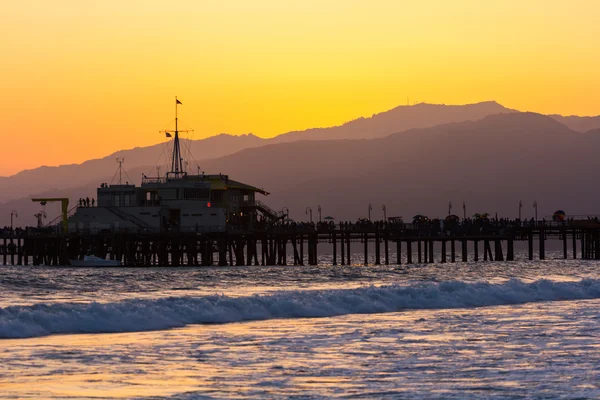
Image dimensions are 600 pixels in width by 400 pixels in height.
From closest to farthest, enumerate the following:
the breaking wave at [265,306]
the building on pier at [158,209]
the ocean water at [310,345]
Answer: the ocean water at [310,345], the breaking wave at [265,306], the building on pier at [158,209]

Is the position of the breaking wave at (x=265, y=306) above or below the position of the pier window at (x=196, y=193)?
below

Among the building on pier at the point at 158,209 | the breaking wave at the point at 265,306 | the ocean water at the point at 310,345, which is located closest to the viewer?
the ocean water at the point at 310,345

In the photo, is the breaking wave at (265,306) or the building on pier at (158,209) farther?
the building on pier at (158,209)

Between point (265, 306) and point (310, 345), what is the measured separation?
14188 millimetres

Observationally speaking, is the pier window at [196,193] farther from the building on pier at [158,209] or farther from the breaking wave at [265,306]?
the breaking wave at [265,306]

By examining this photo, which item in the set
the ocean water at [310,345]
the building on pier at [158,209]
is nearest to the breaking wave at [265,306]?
the ocean water at [310,345]

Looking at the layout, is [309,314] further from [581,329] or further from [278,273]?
[278,273]

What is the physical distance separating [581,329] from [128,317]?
1722 centimetres

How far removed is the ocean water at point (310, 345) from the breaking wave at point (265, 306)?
86mm

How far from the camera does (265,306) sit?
5059 cm

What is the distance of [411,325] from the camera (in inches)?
1737

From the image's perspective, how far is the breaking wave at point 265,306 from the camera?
138 ft

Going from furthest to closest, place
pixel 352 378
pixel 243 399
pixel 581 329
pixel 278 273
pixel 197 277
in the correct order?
pixel 278 273 < pixel 197 277 < pixel 581 329 < pixel 352 378 < pixel 243 399

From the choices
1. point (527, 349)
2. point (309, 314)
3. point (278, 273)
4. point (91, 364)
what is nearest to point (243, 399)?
point (91, 364)
